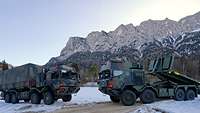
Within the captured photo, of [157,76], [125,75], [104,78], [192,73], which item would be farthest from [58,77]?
[192,73]

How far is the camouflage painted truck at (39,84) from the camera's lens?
25.0m

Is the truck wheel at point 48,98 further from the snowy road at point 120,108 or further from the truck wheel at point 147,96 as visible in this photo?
the truck wheel at point 147,96

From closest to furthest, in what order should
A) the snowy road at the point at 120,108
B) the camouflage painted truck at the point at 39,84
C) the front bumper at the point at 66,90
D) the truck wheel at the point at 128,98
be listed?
1. the snowy road at the point at 120,108
2. the truck wheel at the point at 128,98
3. the front bumper at the point at 66,90
4. the camouflage painted truck at the point at 39,84

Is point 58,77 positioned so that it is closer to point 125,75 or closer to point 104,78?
point 104,78

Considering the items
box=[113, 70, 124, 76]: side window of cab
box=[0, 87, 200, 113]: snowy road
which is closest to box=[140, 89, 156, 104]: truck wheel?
box=[0, 87, 200, 113]: snowy road

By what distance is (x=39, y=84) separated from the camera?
1042 inches

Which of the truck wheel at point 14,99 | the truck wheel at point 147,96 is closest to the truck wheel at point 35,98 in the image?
the truck wheel at point 14,99

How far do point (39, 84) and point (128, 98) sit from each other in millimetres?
7647

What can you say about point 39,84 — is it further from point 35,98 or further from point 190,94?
point 190,94

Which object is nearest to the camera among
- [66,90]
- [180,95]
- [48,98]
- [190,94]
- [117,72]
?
[117,72]

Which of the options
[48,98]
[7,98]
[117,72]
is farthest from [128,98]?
[7,98]

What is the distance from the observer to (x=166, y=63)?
2386 cm

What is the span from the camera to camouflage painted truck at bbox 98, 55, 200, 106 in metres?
22.4

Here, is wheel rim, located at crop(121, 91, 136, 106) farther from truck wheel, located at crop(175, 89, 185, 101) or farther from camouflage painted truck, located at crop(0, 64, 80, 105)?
camouflage painted truck, located at crop(0, 64, 80, 105)
